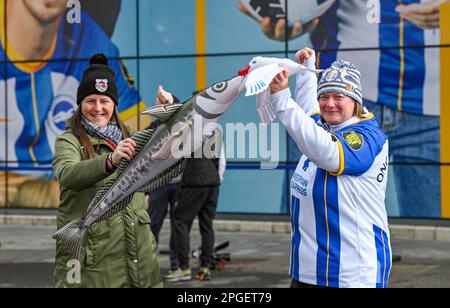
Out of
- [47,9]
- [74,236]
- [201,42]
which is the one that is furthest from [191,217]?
[47,9]

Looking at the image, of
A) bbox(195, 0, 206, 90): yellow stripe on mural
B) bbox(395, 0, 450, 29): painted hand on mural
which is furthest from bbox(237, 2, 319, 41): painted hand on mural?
bbox(395, 0, 450, 29): painted hand on mural

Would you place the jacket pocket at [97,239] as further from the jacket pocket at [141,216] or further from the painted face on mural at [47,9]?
the painted face on mural at [47,9]

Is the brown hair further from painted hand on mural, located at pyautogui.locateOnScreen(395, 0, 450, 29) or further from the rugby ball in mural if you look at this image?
the rugby ball in mural

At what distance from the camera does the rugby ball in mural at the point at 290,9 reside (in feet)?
53.7

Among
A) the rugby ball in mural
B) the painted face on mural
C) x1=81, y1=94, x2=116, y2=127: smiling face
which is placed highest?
the painted face on mural

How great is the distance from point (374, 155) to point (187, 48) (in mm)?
12654

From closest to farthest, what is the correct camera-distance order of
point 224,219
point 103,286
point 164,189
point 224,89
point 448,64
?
1. point 224,89
2. point 103,286
3. point 164,189
4. point 448,64
5. point 224,219

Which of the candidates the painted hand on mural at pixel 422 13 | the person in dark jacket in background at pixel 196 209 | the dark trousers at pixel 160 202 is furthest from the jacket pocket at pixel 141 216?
the painted hand on mural at pixel 422 13

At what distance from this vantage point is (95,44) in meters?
18.0

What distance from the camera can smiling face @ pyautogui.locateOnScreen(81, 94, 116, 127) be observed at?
5.25 m

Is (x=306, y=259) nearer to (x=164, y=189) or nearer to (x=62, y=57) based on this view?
(x=164, y=189)

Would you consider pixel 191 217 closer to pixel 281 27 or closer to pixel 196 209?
pixel 196 209

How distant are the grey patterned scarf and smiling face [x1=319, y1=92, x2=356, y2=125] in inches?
44.7
